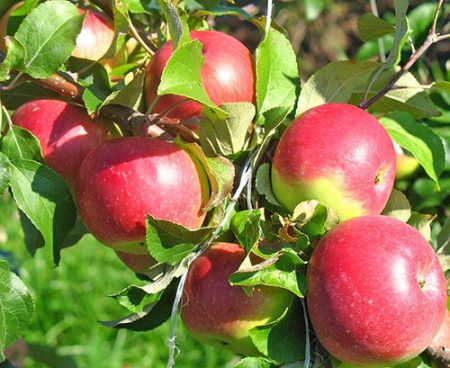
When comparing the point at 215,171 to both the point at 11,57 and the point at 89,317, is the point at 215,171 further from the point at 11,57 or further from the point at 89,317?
the point at 89,317

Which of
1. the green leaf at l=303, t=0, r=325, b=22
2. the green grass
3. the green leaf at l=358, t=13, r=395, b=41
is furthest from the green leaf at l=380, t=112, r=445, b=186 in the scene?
the green grass

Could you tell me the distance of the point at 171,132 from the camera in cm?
93

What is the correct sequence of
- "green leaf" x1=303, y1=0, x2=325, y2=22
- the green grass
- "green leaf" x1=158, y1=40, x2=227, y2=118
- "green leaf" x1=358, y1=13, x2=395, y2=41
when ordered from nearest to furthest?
"green leaf" x1=158, y1=40, x2=227, y2=118, "green leaf" x1=358, y1=13, x2=395, y2=41, "green leaf" x1=303, y1=0, x2=325, y2=22, the green grass

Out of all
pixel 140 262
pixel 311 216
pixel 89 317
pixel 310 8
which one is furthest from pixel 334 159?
pixel 89 317

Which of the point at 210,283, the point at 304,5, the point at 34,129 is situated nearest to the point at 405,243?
→ the point at 210,283

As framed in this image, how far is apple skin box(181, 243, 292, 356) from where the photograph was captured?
86 centimetres

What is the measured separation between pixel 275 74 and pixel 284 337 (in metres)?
0.30

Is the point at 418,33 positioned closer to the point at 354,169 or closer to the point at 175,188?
the point at 354,169

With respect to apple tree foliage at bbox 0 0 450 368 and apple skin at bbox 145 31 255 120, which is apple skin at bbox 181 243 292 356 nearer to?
apple tree foliage at bbox 0 0 450 368

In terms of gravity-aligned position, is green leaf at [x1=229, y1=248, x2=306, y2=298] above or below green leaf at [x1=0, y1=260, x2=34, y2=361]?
above

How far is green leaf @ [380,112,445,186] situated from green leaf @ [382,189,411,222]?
0.14 feet

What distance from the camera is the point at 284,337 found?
2.81 ft

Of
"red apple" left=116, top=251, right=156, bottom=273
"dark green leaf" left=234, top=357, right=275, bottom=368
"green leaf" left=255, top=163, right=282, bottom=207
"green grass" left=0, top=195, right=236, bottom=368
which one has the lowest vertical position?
"green grass" left=0, top=195, right=236, bottom=368

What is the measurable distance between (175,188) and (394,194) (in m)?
0.27
